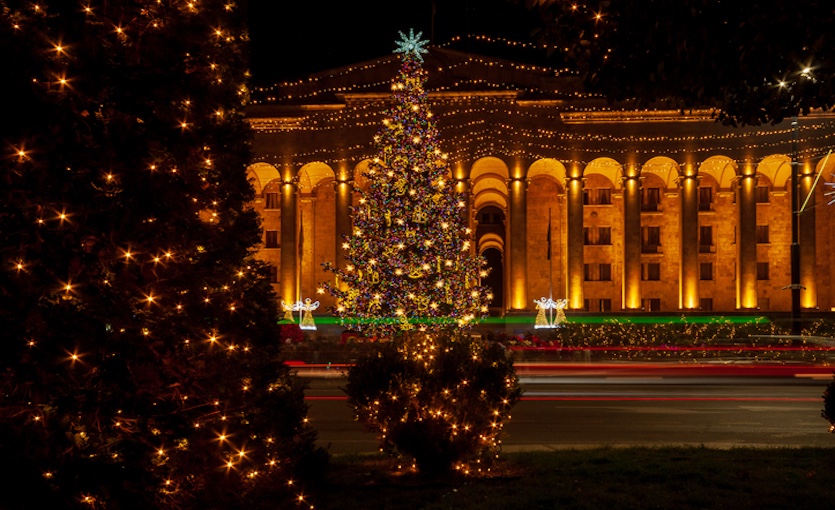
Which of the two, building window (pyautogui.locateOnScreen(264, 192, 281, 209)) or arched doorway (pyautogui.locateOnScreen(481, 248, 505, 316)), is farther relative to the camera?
arched doorway (pyautogui.locateOnScreen(481, 248, 505, 316))

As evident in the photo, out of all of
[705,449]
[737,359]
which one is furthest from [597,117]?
[705,449]

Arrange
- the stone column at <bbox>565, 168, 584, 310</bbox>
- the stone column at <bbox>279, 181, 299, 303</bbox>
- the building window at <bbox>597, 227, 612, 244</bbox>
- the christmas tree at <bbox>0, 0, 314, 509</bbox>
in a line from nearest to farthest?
1. the christmas tree at <bbox>0, 0, 314, 509</bbox>
2. the stone column at <bbox>565, 168, 584, 310</bbox>
3. the stone column at <bbox>279, 181, 299, 303</bbox>
4. the building window at <bbox>597, 227, 612, 244</bbox>

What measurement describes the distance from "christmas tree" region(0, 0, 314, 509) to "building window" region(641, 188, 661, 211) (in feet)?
157

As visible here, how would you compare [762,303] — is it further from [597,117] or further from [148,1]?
[148,1]

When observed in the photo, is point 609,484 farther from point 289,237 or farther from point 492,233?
point 492,233

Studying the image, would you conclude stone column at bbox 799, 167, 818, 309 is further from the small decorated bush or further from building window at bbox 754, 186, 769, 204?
the small decorated bush

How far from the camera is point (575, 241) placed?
46812 millimetres

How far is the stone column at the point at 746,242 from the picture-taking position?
46.0 m

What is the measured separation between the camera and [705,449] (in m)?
10.4

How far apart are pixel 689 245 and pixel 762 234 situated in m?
7.25

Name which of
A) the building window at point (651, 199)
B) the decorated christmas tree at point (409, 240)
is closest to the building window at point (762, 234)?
the building window at point (651, 199)

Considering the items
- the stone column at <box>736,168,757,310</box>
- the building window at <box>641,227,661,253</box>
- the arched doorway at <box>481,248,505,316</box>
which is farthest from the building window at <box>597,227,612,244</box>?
the arched doorway at <box>481,248,505,316</box>

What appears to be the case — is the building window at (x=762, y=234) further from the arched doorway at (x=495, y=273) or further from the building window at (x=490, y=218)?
the arched doorway at (x=495, y=273)

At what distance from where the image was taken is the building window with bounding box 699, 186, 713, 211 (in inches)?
2015
